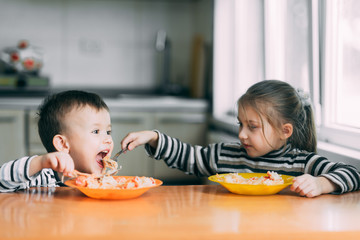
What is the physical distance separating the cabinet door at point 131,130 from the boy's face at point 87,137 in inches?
71.3

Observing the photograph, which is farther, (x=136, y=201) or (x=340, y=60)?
(x=340, y=60)

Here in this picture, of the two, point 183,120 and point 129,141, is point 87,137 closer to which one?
point 129,141

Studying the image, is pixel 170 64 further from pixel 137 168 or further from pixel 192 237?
pixel 192 237

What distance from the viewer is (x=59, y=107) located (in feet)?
5.25

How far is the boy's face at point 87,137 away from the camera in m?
1.55

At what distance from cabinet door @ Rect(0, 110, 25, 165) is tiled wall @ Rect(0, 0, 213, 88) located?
0.81 m

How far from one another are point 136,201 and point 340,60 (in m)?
1.25

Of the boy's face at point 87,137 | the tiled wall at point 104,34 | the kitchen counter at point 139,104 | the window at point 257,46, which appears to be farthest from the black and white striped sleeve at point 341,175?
the tiled wall at point 104,34

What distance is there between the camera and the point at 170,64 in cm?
427

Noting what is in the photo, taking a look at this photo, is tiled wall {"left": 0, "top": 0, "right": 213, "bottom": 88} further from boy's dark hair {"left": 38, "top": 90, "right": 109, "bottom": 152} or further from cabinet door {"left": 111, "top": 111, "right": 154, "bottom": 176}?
boy's dark hair {"left": 38, "top": 90, "right": 109, "bottom": 152}

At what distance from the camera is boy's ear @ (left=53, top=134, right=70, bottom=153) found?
61.5 inches

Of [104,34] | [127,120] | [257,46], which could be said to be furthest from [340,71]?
[104,34]

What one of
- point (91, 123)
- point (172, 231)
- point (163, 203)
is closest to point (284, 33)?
point (91, 123)

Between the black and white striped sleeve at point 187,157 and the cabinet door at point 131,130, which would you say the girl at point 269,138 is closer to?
the black and white striped sleeve at point 187,157
